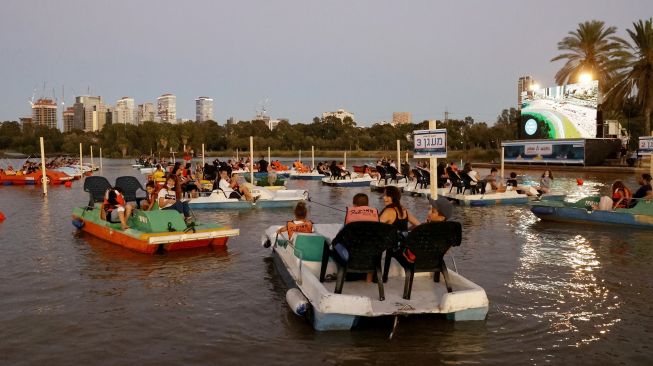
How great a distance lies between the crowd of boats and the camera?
23.9 feet

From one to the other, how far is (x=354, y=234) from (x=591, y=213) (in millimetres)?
11837

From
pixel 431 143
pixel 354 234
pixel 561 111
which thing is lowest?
pixel 354 234

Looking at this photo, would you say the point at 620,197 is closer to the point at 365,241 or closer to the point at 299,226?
the point at 299,226

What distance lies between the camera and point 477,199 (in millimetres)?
22625

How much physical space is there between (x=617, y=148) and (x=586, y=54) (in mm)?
10606

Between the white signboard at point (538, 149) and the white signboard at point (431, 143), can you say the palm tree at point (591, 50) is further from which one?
the white signboard at point (431, 143)

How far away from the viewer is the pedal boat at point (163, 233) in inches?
472

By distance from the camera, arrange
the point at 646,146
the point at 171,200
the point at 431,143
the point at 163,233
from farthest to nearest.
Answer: the point at 646,146
the point at 171,200
the point at 163,233
the point at 431,143

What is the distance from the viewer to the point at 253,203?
71.4 ft

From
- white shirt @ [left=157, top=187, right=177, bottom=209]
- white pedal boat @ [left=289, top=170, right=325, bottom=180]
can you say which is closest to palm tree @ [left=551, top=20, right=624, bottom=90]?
white pedal boat @ [left=289, top=170, right=325, bottom=180]

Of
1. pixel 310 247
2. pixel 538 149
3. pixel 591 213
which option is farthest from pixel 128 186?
pixel 538 149

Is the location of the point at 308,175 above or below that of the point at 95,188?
below

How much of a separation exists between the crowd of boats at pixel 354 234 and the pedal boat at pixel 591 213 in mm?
28

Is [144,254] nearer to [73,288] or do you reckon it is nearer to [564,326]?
[73,288]
